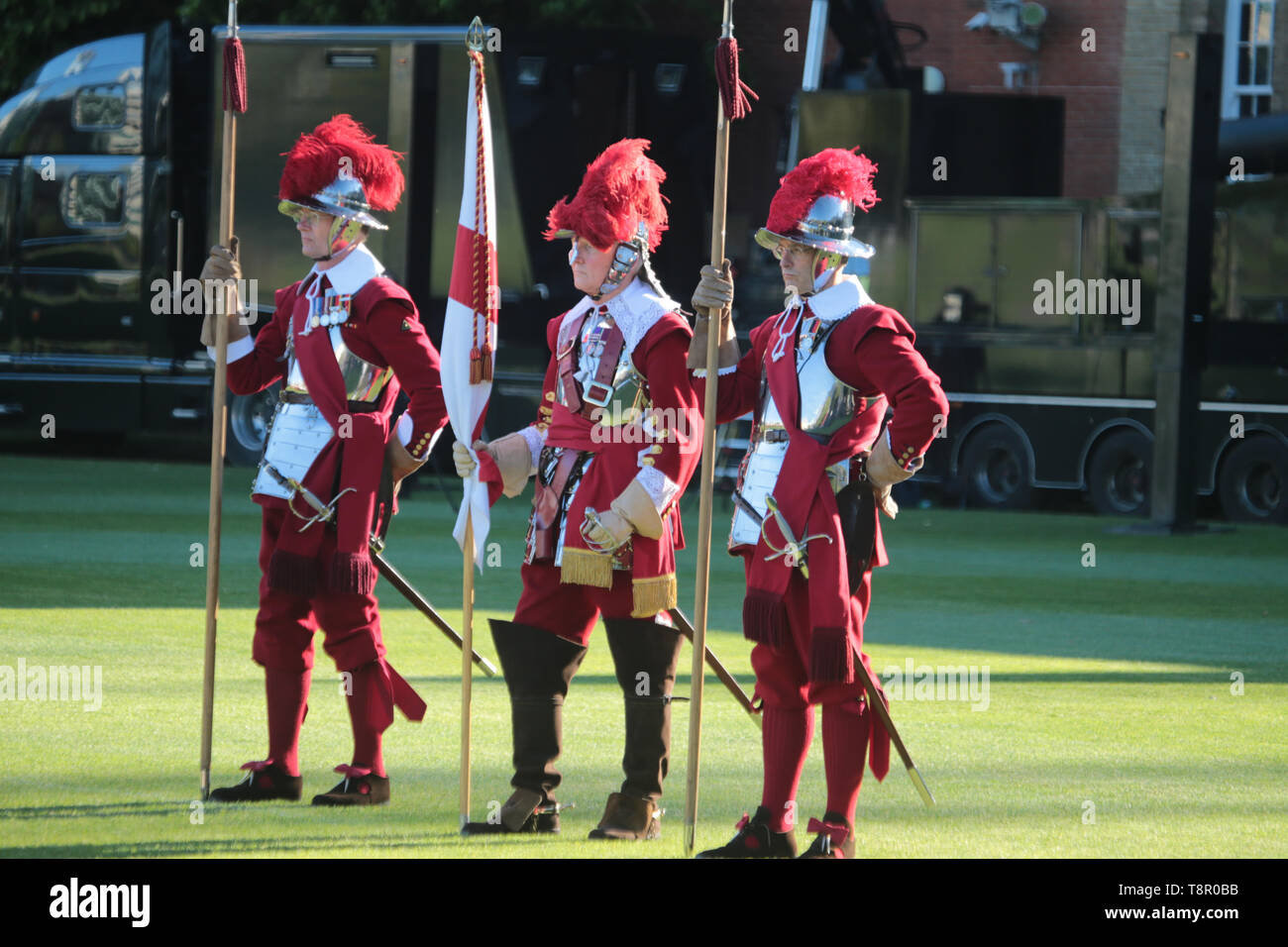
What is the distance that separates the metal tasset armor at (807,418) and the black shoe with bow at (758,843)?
76 cm

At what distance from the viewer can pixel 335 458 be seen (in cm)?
684

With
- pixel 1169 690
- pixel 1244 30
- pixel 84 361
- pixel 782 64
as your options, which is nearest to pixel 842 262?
pixel 1169 690

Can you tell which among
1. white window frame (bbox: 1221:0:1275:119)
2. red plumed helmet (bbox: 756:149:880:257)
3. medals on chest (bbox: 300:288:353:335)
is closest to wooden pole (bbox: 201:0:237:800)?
medals on chest (bbox: 300:288:353:335)

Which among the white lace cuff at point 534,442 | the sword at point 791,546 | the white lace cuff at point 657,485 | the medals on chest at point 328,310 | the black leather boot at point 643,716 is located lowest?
the black leather boot at point 643,716

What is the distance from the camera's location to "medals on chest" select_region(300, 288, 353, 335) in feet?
22.6

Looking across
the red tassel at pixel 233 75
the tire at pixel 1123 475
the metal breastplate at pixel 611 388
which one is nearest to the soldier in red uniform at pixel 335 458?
the red tassel at pixel 233 75

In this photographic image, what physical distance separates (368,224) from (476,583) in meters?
6.26

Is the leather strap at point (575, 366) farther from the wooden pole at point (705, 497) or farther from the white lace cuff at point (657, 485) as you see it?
the wooden pole at point (705, 497)

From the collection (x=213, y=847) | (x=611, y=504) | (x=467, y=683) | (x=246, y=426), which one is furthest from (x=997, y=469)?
(x=213, y=847)

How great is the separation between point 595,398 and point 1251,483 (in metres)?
13.5

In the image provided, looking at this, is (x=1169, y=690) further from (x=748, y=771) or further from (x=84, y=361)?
(x=84, y=361)

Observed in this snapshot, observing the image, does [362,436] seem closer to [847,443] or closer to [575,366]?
[575,366]

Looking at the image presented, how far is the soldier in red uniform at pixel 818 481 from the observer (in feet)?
20.0

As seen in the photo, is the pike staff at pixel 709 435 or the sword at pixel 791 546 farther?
the sword at pixel 791 546
